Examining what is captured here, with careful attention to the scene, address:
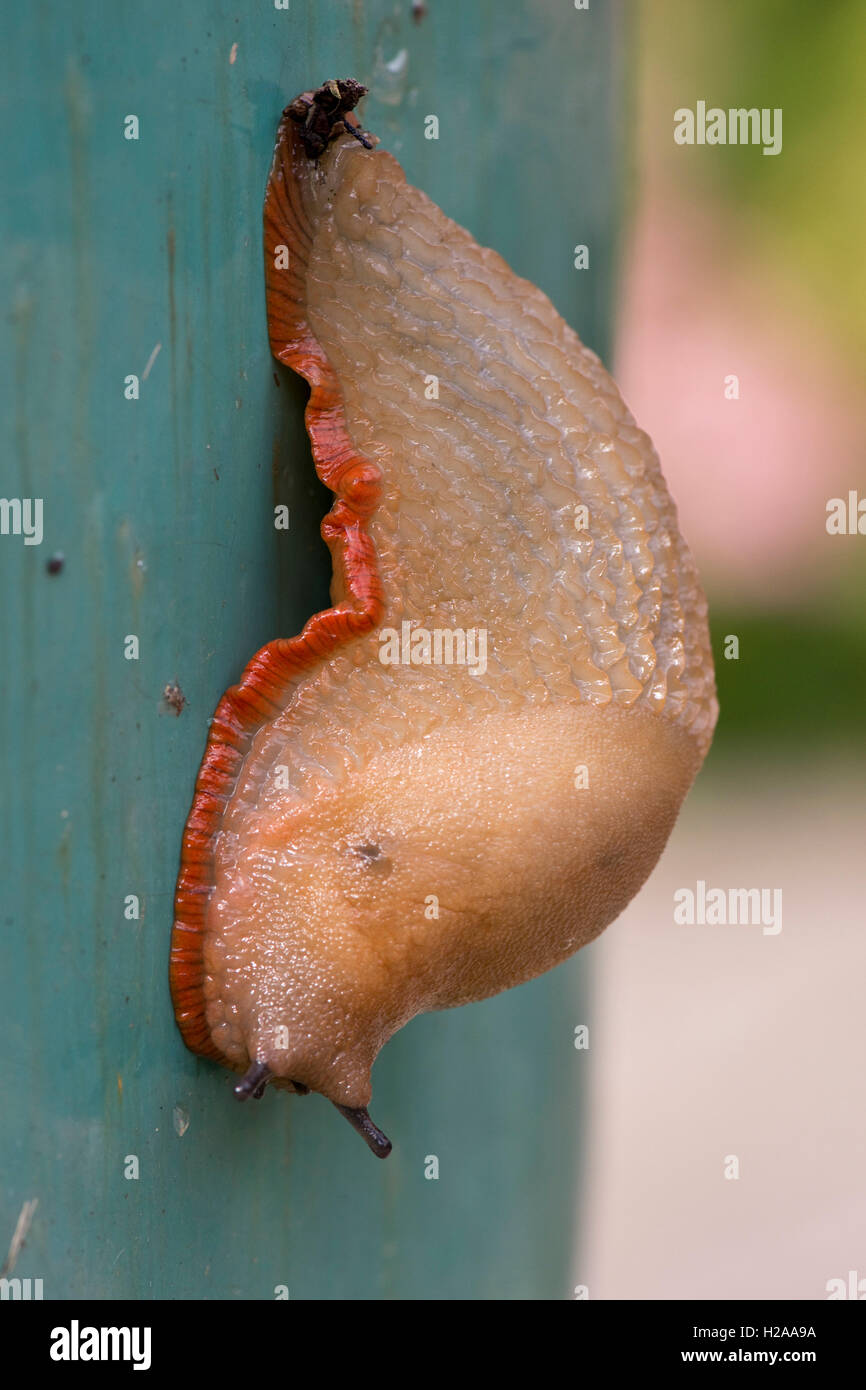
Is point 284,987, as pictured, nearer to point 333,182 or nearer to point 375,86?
point 333,182

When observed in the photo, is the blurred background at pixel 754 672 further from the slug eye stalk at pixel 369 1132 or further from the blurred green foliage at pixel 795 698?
the slug eye stalk at pixel 369 1132

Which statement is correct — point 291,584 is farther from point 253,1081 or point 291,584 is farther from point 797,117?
point 797,117

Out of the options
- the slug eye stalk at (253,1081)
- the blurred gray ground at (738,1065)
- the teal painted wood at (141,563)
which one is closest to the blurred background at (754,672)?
the blurred gray ground at (738,1065)

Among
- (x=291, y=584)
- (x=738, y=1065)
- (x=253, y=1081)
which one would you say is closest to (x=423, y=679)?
(x=291, y=584)

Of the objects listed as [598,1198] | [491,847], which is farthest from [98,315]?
[598,1198]

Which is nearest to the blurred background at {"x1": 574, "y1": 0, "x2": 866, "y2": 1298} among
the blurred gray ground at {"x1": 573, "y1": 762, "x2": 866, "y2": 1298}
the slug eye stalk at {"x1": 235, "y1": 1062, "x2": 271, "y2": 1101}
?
the blurred gray ground at {"x1": 573, "y1": 762, "x2": 866, "y2": 1298}
